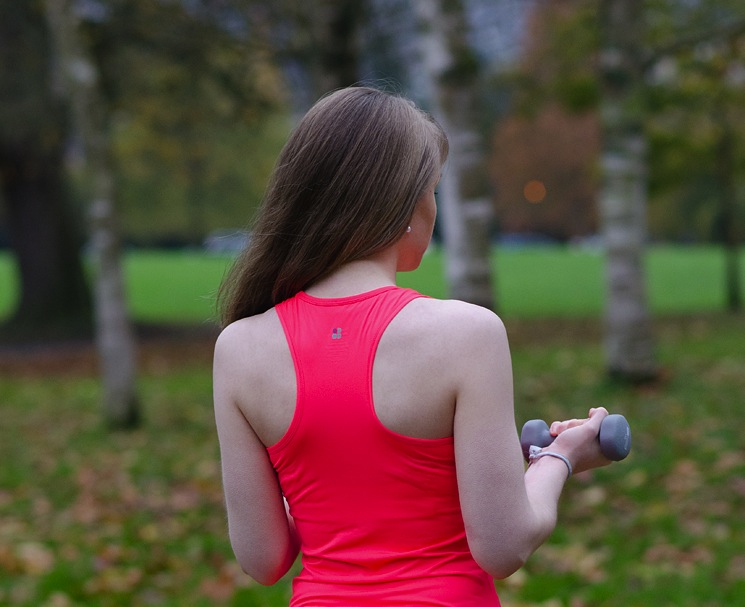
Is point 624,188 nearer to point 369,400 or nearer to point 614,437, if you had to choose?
point 614,437

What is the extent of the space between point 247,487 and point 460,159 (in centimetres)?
541

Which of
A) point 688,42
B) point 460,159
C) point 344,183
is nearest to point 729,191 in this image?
point 688,42

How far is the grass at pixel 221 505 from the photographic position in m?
4.67

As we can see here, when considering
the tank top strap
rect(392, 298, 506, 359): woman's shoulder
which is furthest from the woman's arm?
rect(392, 298, 506, 359): woman's shoulder

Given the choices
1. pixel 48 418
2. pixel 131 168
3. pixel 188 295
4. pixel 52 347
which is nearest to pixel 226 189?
pixel 131 168

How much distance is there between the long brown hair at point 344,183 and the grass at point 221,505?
52cm

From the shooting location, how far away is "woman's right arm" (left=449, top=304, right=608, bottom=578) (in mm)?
1491

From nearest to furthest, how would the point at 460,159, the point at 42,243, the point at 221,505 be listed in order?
the point at 221,505 → the point at 460,159 → the point at 42,243

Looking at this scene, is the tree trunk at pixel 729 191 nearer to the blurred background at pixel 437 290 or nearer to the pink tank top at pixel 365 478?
the blurred background at pixel 437 290

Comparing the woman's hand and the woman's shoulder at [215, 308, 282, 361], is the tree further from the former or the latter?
the woman's shoulder at [215, 308, 282, 361]

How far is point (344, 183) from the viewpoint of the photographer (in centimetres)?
164

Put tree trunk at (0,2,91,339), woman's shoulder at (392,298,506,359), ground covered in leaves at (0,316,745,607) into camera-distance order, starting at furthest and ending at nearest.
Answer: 1. tree trunk at (0,2,91,339)
2. ground covered in leaves at (0,316,745,607)
3. woman's shoulder at (392,298,506,359)

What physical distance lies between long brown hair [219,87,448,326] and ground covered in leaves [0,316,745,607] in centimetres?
319

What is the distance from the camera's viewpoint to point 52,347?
17.6m
